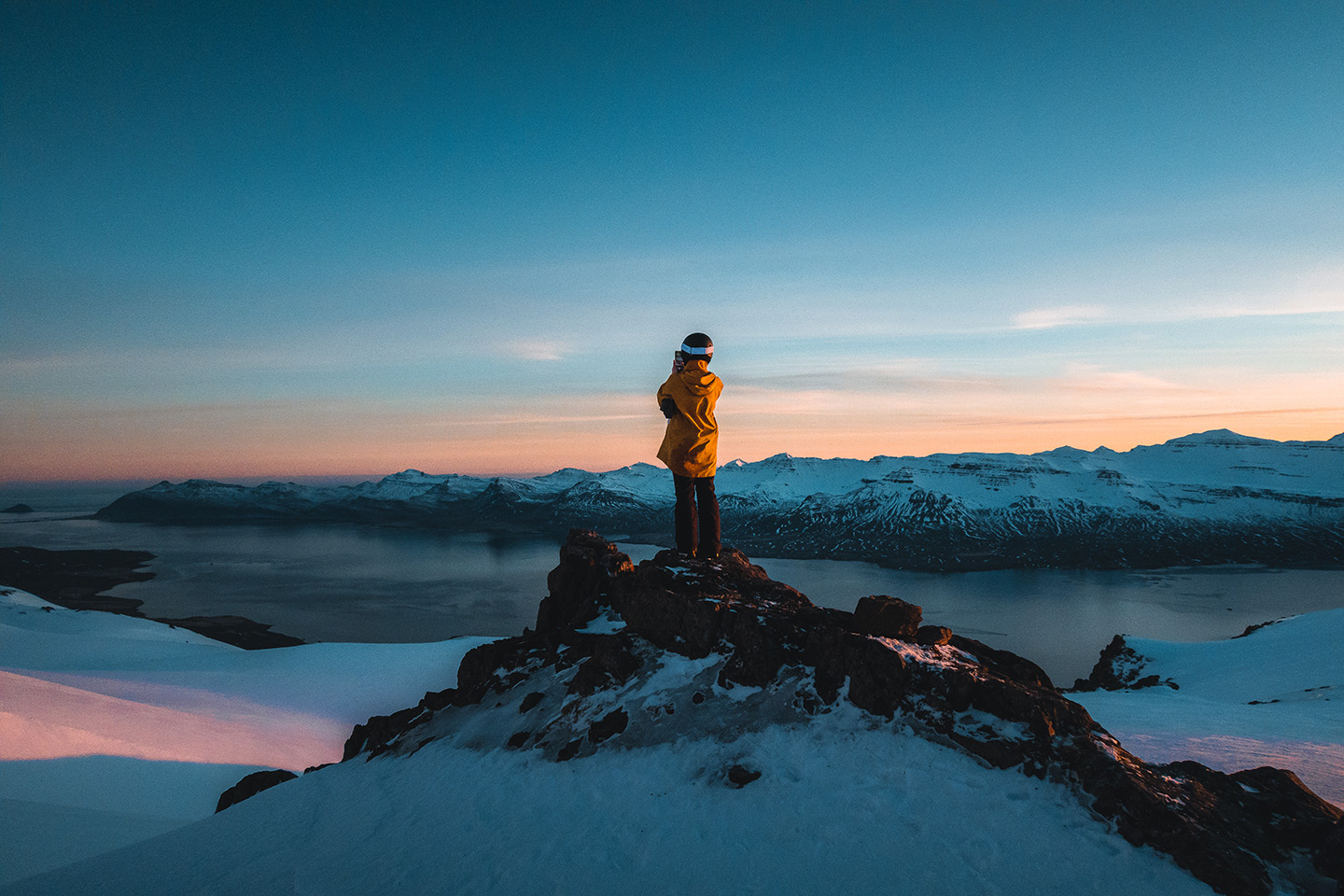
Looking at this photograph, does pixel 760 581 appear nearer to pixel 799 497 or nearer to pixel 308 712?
pixel 308 712

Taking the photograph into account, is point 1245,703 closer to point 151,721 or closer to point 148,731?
point 148,731

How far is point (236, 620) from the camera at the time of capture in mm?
46031

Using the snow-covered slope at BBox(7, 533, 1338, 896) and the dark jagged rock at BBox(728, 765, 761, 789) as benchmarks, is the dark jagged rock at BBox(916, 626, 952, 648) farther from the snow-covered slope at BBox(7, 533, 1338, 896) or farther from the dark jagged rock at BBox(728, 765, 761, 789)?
the dark jagged rock at BBox(728, 765, 761, 789)

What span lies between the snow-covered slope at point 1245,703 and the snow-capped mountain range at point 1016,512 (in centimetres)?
7570

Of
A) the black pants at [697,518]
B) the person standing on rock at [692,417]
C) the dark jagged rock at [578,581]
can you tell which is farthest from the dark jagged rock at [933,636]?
the dark jagged rock at [578,581]

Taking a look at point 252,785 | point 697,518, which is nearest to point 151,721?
point 252,785

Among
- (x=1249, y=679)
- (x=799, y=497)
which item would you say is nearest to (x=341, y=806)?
(x=1249, y=679)

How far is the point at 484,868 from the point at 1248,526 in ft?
587

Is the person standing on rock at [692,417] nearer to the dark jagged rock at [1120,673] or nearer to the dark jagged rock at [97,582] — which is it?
the dark jagged rock at [1120,673]

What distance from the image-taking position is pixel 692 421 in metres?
6.18

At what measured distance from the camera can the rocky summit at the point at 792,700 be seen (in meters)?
3.47

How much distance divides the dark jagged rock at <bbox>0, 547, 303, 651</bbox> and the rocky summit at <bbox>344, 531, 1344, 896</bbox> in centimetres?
3565

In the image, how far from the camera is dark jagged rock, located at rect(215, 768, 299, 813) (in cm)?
807

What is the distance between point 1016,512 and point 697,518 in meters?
170
